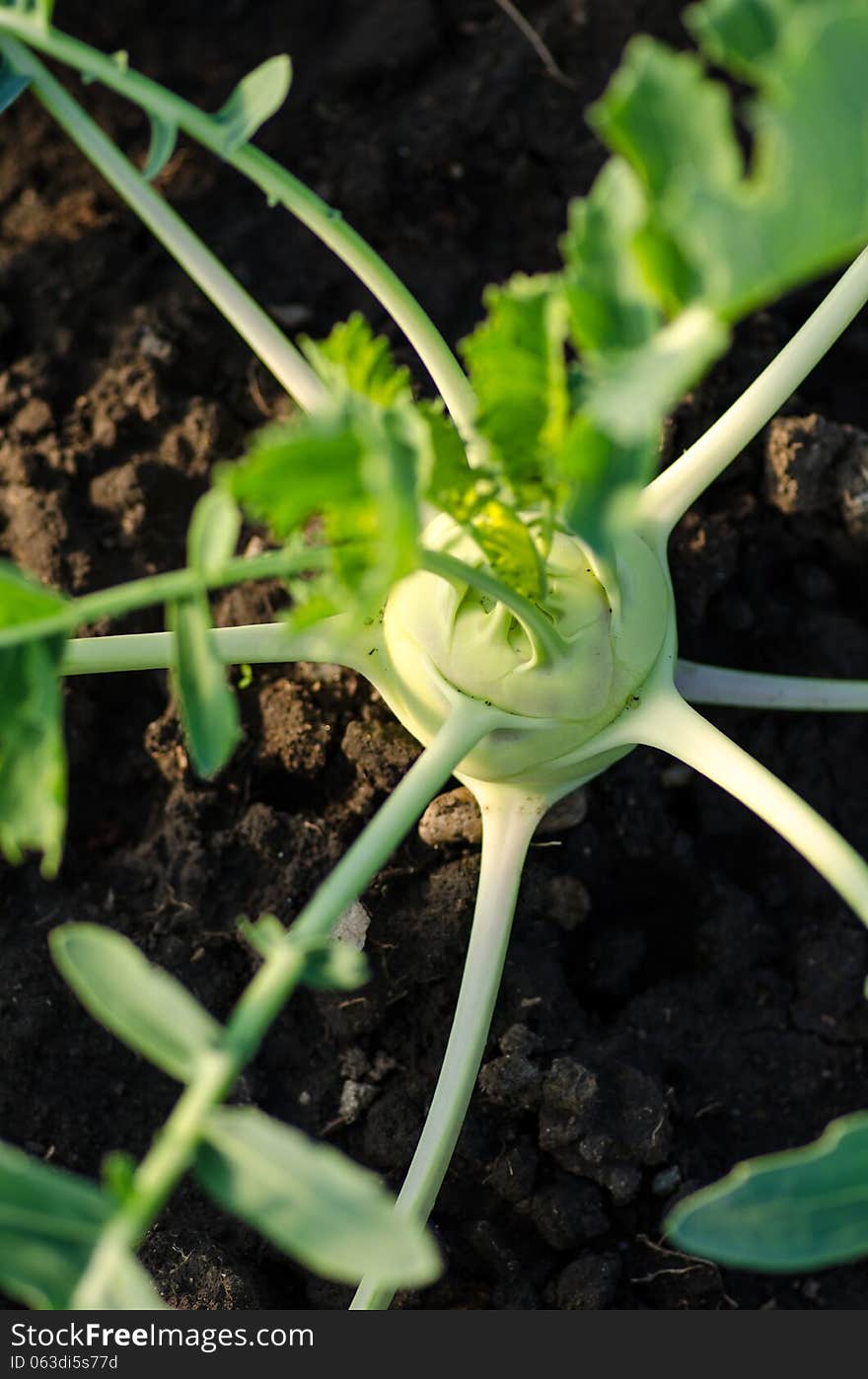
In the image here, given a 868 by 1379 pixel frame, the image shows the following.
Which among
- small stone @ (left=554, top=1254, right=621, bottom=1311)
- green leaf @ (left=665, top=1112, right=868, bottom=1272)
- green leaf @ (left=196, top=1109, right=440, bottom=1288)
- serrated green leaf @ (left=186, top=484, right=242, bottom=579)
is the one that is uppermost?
serrated green leaf @ (left=186, top=484, right=242, bottom=579)

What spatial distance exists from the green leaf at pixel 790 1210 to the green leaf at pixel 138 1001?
263 mm

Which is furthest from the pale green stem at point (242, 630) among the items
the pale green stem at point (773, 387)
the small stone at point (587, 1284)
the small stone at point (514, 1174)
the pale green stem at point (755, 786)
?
the small stone at point (587, 1284)

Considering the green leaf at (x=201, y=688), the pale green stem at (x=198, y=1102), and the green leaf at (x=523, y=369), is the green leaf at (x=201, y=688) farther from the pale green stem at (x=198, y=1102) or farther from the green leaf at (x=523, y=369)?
the green leaf at (x=523, y=369)

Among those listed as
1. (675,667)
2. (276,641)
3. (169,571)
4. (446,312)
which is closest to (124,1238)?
(276,641)

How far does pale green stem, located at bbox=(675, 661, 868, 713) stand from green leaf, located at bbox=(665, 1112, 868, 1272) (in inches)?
20.9

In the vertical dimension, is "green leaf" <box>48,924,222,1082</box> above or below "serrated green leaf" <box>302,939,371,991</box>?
above

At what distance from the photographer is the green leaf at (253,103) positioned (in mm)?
971

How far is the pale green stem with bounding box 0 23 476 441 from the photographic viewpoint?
3.10ft

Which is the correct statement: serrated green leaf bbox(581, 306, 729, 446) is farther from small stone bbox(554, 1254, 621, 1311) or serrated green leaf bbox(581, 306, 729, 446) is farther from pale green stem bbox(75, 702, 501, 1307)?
small stone bbox(554, 1254, 621, 1311)

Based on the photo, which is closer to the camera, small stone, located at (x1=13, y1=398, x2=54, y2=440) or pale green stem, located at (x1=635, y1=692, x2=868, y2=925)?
pale green stem, located at (x1=635, y1=692, x2=868, y2=925)

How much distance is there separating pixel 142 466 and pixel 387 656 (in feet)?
1.50

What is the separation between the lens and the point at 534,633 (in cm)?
96

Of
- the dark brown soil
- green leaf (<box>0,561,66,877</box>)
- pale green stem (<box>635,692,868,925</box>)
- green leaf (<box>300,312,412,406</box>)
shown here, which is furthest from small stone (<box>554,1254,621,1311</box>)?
green leaf (<box>300,312,412,406</box>)

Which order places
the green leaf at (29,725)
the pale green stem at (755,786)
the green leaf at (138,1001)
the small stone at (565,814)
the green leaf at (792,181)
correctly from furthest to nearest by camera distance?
the small stone at (565,814), the pale green stem at (755,786), the green leaf at (29,725), the green leaf at (138,1001), the green leaf at (792,181)
